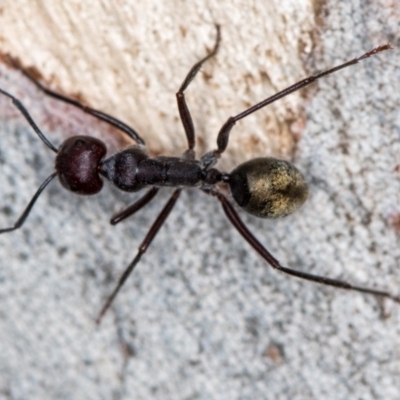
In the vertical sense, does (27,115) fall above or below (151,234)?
above

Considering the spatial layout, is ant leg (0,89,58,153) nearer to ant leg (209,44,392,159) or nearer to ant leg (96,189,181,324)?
ant leg (96,189,181,324)

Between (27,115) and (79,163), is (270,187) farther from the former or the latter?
(27,115)

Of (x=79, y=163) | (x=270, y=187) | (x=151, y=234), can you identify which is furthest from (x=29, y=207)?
(x=270, y=187)

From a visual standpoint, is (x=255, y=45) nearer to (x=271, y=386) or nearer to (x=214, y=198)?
(x=214, y=198)

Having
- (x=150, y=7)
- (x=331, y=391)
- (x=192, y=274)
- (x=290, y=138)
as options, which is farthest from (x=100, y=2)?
(x=331, y=391)

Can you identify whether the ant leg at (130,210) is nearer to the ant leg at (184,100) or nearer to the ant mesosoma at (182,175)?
the ant mesosoma at (182,175)

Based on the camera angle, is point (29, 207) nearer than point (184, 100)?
No
